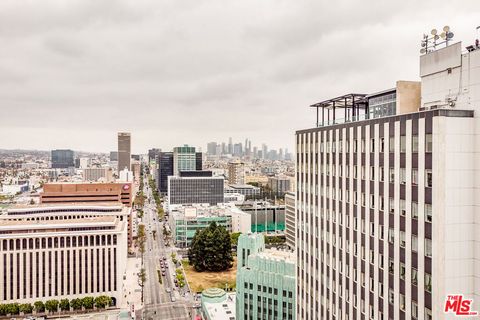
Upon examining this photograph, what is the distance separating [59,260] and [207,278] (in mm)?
53834

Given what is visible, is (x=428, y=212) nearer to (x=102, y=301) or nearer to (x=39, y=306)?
(x=102, y=301)

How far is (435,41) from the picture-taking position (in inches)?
1651

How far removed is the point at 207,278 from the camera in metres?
152

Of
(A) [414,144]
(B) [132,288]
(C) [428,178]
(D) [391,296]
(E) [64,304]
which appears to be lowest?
(B) [132,288]

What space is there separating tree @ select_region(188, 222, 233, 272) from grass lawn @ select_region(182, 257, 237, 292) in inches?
110

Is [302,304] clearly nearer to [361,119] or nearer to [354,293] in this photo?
[354,293]

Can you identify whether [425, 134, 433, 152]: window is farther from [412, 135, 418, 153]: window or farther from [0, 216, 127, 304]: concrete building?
[0, 216, 127, 304]: concrete building

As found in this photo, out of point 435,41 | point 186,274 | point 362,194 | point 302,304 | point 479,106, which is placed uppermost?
point 435,41

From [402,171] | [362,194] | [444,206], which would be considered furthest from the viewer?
[362,194]

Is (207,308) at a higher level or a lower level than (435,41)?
lower

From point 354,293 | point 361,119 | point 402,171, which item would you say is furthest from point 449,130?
point 354,293

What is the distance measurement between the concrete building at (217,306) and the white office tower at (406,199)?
49.7 m

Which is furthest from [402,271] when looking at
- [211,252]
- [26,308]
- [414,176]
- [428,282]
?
[211,252]

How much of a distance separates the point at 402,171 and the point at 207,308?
81.5 m
